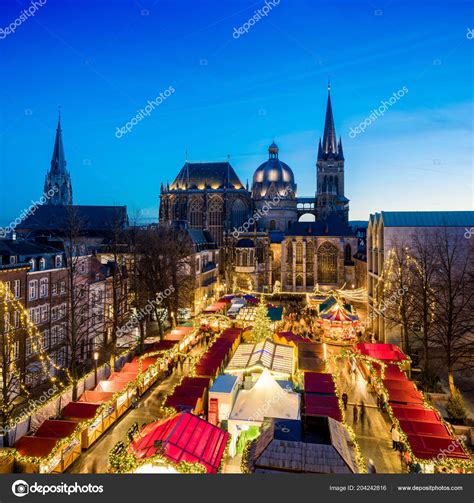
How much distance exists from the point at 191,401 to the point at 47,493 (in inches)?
392

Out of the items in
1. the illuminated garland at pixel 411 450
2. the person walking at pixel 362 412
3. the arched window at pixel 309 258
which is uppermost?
the arched window at pixel 309 258

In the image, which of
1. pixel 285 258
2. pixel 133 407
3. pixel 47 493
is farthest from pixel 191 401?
pixel 285 258

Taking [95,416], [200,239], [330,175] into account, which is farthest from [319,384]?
[330,175]

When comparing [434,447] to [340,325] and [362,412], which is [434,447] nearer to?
[362,412]

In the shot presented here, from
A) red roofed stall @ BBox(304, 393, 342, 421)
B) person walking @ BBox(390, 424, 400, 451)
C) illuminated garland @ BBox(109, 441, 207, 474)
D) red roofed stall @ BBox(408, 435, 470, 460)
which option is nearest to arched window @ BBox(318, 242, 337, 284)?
red roofed stall @ BBox(304, 393, 342, 421)

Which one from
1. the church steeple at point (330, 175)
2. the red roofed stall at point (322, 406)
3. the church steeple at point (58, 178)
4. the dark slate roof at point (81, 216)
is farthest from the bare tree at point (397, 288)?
the church steeple at point (58, 178)

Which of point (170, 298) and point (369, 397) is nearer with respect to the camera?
point (369, 397)

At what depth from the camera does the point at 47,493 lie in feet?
19.7

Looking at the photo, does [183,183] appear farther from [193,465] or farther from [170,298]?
[193,465]

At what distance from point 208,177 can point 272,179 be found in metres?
14.8

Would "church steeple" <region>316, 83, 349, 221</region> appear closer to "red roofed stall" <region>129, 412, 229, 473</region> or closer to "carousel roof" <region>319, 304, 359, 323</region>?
"carousel roof" <region>319, 304, 359, 323</region>

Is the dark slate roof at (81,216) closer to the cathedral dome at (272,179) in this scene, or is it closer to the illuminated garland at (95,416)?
the cathedral dome at (272,179)

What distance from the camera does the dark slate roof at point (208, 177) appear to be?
80.7m
